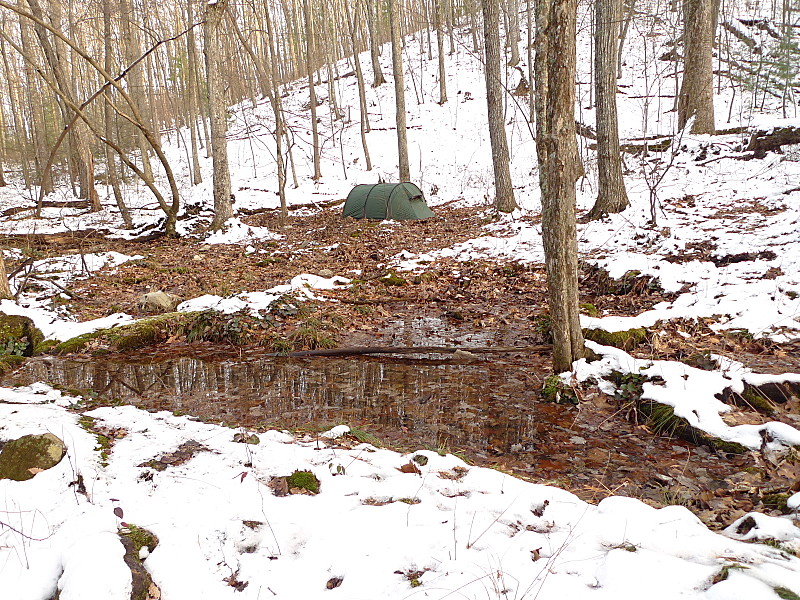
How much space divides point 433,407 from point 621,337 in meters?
2.31

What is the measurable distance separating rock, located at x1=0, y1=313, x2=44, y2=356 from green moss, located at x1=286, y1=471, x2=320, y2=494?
5259mm

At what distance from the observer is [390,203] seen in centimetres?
1509

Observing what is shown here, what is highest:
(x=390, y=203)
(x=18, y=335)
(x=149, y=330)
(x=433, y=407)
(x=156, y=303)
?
(x=390, y=203)

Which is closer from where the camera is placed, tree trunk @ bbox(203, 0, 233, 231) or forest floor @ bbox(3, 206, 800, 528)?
→ forest floor @ bbox(3, 206, 800, 528)

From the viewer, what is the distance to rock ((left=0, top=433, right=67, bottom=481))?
9.39 feet

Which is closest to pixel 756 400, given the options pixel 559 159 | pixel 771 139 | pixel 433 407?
pixel 559 159

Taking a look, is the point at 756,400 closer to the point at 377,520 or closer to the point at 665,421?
the point at 665,421

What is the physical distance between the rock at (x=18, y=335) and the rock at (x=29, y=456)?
12.6 ft

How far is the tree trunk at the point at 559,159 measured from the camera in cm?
379

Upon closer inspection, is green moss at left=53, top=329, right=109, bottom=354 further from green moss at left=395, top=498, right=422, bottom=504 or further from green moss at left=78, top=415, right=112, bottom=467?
green moss at left=395, top=498, right=422, bottom=504

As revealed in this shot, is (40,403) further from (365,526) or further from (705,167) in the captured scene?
(705,167)

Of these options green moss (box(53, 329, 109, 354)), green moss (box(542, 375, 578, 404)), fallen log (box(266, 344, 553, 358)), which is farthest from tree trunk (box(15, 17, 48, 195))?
green moss (box(542, 375, 578, 404))

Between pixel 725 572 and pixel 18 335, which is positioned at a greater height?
pixel 18 335

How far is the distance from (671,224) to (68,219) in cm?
1781
